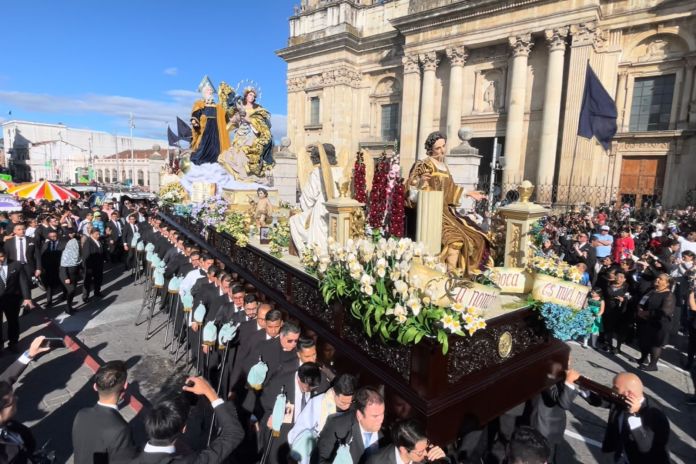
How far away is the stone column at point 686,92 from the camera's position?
60.3ft

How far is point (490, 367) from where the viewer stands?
3.63 meters

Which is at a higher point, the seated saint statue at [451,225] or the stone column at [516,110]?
the stone column at [516,110]

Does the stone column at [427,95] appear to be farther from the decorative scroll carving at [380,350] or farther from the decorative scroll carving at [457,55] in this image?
the decorative scroll carving at [380,350]

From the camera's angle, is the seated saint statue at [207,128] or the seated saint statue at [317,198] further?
the seated saint statue at [207,128]

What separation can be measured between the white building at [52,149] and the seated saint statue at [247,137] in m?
62.8

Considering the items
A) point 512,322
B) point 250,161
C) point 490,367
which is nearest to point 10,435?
point 490,367

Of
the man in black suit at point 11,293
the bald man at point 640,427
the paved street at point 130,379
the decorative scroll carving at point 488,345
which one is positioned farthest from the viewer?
the man in black suit at point 11,293

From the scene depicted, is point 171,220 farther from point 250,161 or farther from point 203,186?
point 250,161

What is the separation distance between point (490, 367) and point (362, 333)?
4.15ft

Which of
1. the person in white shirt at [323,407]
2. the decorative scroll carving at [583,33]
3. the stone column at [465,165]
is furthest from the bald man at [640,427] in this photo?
the decorative scroll carving at [583,33]

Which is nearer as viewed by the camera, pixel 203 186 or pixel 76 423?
pixel 76 423

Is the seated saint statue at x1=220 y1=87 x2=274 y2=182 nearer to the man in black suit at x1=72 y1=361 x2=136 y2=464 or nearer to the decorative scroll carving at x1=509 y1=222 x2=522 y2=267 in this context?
the decorative scroll carving at x1=509 y1=222 x2=522 y2=267

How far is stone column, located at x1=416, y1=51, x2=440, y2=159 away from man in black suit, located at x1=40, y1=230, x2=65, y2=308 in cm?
2100

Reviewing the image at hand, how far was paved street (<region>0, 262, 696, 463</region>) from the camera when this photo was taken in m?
4.69
